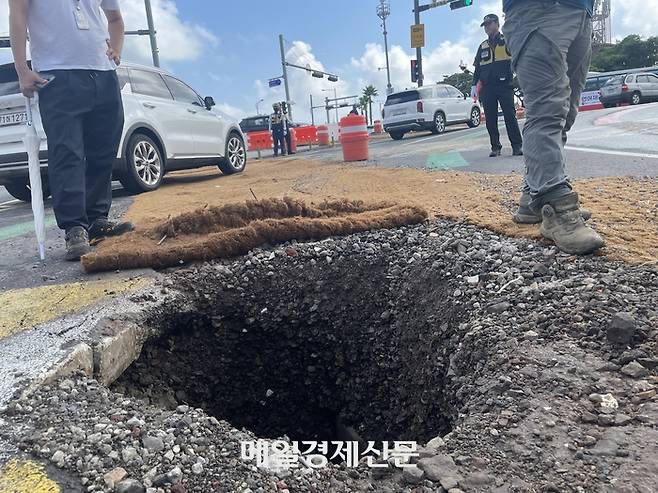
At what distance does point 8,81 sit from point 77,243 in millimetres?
3839

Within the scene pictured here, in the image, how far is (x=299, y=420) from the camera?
3.38 metres

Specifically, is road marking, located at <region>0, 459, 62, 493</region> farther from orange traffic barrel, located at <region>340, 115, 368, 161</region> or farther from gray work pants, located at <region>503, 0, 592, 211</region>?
orange traffic barrel, located at <region>340, 115, 368, 161</region>

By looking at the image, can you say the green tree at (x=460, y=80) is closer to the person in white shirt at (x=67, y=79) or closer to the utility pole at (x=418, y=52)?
the utility pole at (x=418, y=52)

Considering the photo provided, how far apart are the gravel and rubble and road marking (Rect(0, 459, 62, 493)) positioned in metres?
0.05

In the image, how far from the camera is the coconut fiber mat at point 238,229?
3254 millimetres

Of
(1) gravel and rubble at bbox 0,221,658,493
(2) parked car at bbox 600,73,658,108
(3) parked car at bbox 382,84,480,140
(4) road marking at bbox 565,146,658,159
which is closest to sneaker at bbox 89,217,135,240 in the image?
(1) gravel and rubble at bbox 0,221,658,493

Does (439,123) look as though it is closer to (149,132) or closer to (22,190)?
(149,132)

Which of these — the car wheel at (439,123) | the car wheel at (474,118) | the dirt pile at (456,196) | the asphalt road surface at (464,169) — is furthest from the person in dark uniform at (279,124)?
the dirt pile at (456,196)

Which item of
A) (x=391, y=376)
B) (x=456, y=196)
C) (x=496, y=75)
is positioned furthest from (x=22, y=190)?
(x=496, y=75)

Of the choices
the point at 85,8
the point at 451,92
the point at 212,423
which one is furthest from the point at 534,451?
the point at 451,92

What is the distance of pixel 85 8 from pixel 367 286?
8.62 feet

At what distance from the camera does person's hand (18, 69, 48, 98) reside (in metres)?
3.22

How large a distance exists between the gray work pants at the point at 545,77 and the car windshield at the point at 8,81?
18.5 ft

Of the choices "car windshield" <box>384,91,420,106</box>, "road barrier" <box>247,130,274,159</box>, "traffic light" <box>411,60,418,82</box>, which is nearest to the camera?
"car windshield" <box>384,91,420,106</box>
